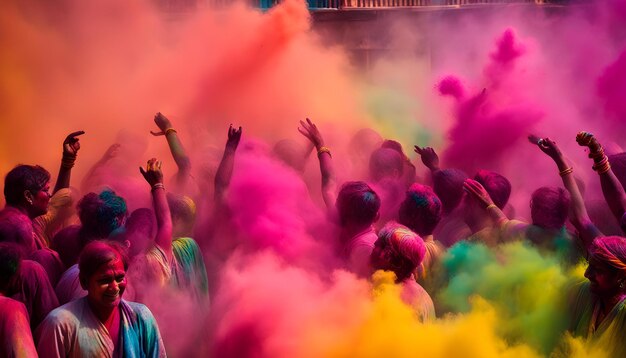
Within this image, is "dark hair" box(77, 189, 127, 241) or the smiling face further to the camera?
"dark hair" box(77, 189, 127, 241)

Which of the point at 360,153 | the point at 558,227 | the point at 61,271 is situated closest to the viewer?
the point at 61,271

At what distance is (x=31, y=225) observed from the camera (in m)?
5.61

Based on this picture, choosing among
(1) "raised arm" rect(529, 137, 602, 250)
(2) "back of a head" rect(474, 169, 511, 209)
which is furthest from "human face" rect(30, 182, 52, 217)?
(1) "raised arm" rect(529, 137, 602, 250)

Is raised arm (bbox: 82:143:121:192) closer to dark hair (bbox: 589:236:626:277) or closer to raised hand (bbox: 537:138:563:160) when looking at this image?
raised hand (bbox: 537:138:563:160)

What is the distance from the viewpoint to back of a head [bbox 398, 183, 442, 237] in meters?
5.91

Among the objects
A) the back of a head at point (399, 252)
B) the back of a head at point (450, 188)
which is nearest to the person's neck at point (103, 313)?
the back of a head at point (399, 252)

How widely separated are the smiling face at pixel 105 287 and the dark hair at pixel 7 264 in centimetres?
37

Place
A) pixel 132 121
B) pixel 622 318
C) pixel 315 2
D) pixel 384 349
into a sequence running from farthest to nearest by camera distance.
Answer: pixel 315 2 → pixel 132 121 → pixel 384 349 → pixel 622 318

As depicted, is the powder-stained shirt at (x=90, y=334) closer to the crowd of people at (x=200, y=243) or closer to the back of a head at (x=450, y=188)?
the crowd of people at (x=200, y=243)

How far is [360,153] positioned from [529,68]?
2409mm

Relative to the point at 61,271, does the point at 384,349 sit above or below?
below

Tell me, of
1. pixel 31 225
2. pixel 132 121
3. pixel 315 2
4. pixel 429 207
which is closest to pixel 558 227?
pixel 429 207

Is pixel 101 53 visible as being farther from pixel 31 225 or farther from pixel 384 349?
pixel 384 349

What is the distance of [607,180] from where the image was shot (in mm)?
5988
